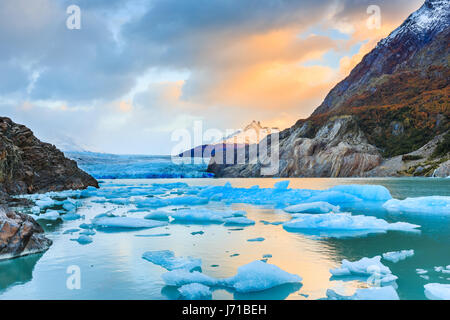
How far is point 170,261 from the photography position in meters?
7.30

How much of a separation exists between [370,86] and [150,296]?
4986 inches

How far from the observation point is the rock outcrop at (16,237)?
7.87 meters

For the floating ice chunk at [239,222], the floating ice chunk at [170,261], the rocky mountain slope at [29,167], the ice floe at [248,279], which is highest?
the rocky mountain slope at [29,167]

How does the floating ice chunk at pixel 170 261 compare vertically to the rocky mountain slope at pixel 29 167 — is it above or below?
below

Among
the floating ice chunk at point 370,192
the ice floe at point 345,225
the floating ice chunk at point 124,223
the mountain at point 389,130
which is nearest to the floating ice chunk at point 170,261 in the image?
the floating ice chunk at point 124,223

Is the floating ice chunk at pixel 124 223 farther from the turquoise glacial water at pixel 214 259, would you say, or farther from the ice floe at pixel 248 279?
the ice floe at pixel 248 279

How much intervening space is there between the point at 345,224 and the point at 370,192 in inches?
491

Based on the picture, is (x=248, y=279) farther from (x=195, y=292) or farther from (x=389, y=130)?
(x=389, y=130)

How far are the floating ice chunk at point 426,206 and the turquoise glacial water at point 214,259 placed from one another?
4.11m

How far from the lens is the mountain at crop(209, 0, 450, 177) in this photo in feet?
241

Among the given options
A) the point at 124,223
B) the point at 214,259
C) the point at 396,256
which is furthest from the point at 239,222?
the point at 396,256

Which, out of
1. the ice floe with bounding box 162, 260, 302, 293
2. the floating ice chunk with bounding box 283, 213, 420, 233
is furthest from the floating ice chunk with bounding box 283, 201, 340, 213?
the ice floe with bounding box 162, 260, 302, 293
